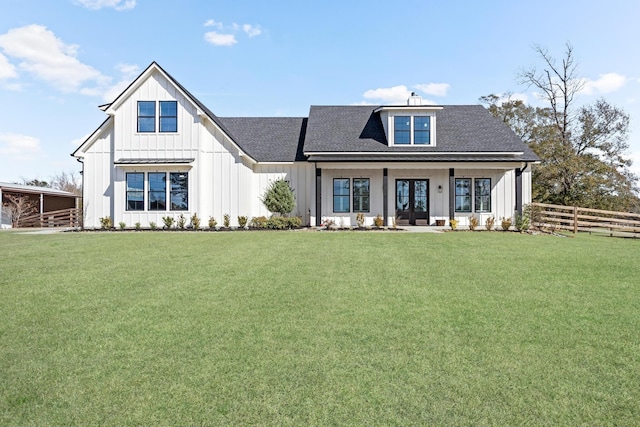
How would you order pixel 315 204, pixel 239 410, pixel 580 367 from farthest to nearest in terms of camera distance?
pixel 315 204
pixel 580 367
pixel 239 410

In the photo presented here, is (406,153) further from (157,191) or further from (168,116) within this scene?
(157,191)

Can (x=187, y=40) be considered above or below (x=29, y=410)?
above

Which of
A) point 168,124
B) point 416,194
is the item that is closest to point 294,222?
point 416,194

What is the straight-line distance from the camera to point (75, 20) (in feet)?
48.7

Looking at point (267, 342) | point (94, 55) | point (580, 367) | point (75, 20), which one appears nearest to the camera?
point (580, 367)

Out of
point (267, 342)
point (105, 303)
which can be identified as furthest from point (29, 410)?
point (105, 303)

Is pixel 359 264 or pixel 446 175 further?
pixel 446 175

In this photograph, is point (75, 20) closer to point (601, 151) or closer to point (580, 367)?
point (580, 367)

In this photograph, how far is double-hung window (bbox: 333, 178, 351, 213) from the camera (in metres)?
19.8

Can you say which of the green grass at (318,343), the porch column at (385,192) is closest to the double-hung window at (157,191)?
the green grass at (318,343)

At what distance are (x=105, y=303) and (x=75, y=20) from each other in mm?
13849

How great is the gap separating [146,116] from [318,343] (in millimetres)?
17191

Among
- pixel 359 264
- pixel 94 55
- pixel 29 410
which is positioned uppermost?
pixel 94 55

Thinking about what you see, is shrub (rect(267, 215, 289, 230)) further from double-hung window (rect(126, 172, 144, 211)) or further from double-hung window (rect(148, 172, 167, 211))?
double-hung window (rect(126, 172, 144, 211))
